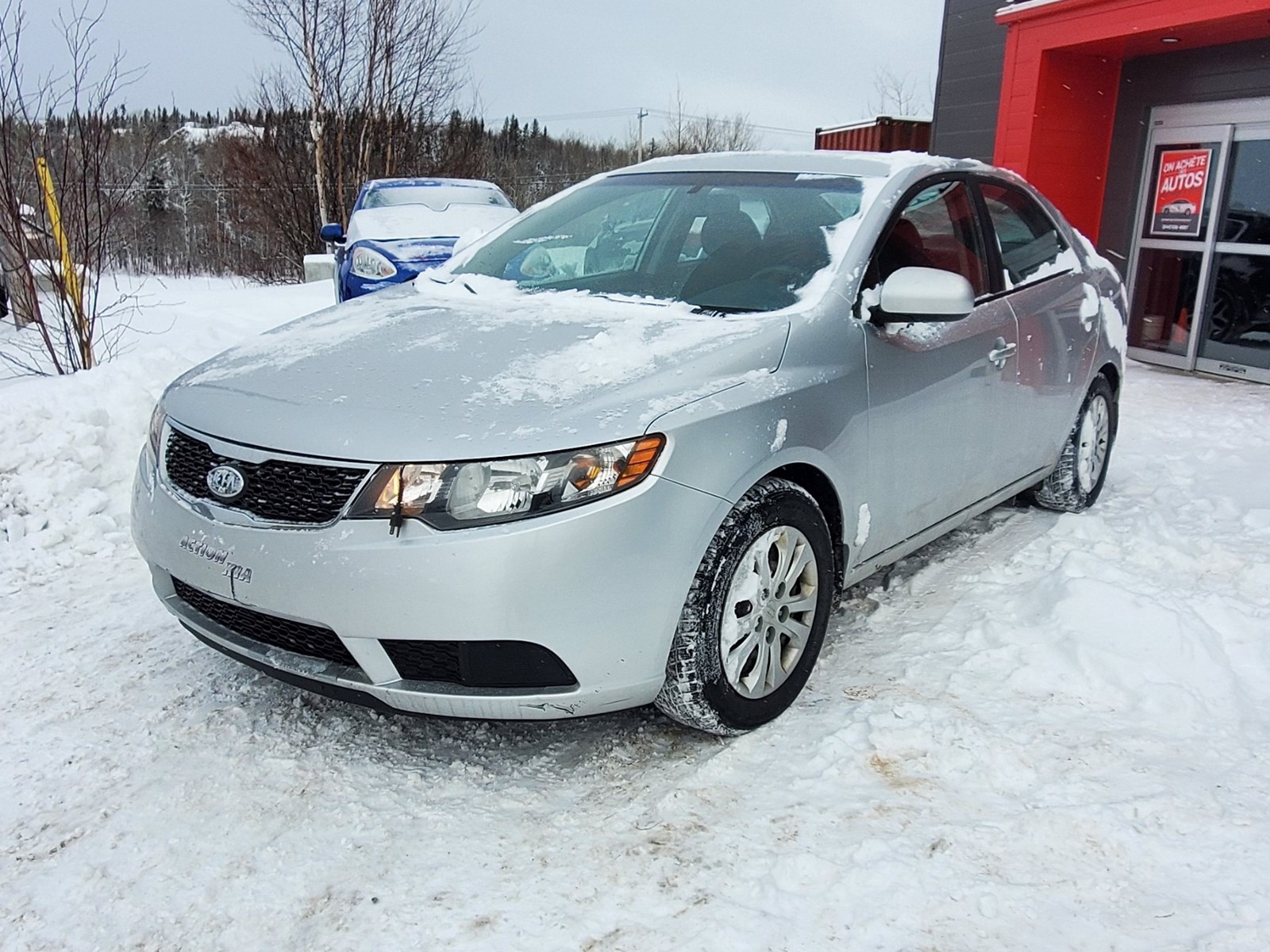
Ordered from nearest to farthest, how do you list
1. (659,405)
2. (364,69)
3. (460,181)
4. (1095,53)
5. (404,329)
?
1. (659,405)
2. (404,329)
3. (1095,53)
4. (460,181)
5. (364,69)

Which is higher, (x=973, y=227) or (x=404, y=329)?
(x=973, y=227)

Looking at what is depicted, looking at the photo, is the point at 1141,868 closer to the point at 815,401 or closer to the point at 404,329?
the point at 815,401

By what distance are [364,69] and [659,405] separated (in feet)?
60.1

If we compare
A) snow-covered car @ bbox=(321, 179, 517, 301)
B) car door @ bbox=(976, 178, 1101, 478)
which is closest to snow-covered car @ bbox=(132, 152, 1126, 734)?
car door @ bbox=(976, 178, 1101, 478)

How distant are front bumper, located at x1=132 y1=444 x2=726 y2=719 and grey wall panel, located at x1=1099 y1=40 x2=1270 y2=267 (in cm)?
695

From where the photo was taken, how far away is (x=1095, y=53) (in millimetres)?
8703

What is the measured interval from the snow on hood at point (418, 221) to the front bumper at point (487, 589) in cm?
664

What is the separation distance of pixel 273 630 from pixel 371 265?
6.13 m

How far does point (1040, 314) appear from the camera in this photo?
4.02 metres

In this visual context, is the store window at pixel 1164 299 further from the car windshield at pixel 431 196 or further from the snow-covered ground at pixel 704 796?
the car windshield at pixel 431 196

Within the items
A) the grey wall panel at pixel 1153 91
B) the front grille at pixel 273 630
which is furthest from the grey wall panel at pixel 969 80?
the front grille at pixel 273 630

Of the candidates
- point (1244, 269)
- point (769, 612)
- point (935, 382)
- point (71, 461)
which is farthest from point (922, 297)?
point (1244, 269)

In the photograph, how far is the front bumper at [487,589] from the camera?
2205 mm

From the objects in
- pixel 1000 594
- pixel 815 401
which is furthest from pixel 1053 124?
pixel 815 401
